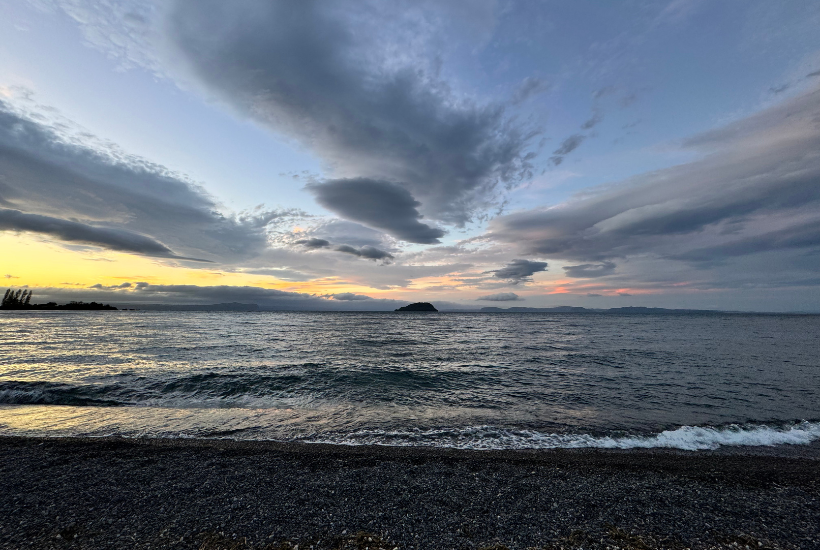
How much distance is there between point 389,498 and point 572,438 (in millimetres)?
9583

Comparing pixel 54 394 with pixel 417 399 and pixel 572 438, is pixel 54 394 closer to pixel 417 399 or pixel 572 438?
pixel 417 399

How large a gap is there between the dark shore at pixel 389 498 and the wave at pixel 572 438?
110 centimetres

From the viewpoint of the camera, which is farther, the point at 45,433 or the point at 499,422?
the point at 499,422

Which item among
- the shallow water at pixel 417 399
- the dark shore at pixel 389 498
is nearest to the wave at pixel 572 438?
the shallow water at pixel 417 399

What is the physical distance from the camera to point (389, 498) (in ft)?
27.9

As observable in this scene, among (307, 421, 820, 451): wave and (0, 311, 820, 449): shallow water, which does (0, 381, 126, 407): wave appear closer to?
(0, 311, 820, 449): shallow water

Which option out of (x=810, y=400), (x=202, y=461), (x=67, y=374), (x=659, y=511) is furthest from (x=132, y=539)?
(x=810, y=400)

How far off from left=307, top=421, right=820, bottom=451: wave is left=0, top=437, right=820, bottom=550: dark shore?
110 centimetres

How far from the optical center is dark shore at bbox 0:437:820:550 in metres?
6.95

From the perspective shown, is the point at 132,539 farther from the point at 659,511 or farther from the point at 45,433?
the point at 659,511

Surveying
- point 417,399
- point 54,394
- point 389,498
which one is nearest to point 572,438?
point 417,399

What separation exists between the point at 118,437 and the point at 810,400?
38017 mm

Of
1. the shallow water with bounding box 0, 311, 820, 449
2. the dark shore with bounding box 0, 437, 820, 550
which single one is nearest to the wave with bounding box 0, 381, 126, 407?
the shallow water with bounding box 0, 311, 820, 449

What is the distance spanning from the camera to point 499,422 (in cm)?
1587
